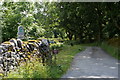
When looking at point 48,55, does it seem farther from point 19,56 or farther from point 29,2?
point 29,2

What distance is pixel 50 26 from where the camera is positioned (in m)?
10.8

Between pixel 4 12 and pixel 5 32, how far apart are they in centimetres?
155

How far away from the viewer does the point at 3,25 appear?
42.3ft

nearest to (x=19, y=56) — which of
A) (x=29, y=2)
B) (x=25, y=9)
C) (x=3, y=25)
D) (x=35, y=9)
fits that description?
(x=3, y=25)

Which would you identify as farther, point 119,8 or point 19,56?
point 119,8

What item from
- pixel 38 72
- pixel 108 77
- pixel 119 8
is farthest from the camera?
pixel 119 8

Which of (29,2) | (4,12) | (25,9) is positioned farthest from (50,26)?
(29,2)


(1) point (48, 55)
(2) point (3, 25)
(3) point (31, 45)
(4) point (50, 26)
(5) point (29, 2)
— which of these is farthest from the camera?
(5) point (29, 2)

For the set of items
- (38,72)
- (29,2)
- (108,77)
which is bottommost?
(108,77)

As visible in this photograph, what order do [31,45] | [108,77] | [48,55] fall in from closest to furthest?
[108,77] < [48,55] < [31,45]

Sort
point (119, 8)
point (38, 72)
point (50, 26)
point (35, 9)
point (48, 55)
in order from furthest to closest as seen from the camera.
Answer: point (35, 9) < point (119, 8) < point (50, 26) < point (48, 55) < point (38, 72)

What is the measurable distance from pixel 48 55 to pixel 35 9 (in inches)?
441

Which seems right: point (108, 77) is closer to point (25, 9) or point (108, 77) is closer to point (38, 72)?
point (38, 72)

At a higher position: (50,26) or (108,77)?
(50,26)
